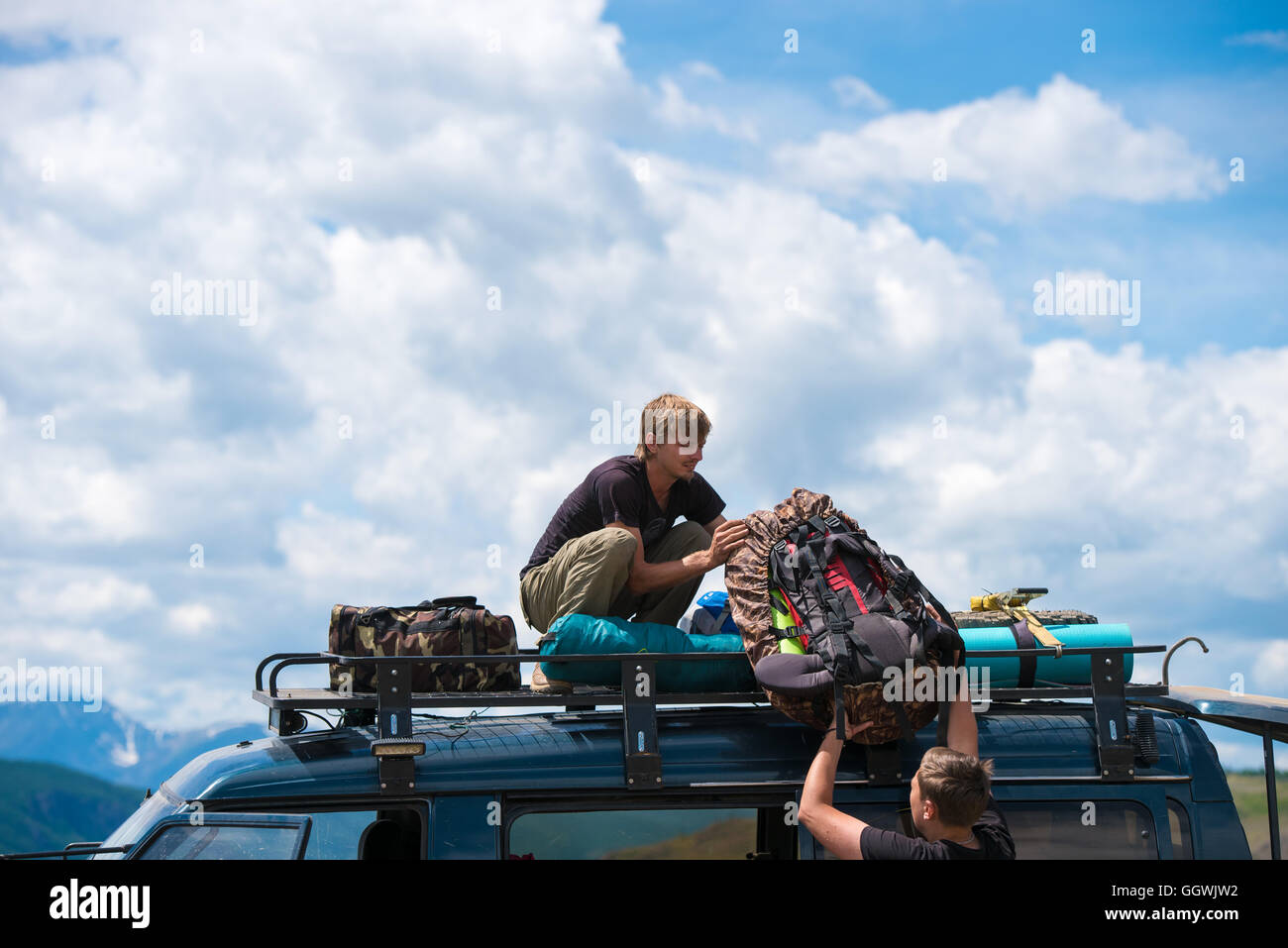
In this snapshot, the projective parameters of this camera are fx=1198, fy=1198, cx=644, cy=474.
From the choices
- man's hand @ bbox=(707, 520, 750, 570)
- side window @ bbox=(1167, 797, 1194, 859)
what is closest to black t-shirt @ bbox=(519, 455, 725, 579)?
man's hand @ bbox=(707, 520, 750, 570)

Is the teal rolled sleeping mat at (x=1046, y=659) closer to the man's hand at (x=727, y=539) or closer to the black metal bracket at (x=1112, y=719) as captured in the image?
the black metal bracket at (x=1112, y=719)

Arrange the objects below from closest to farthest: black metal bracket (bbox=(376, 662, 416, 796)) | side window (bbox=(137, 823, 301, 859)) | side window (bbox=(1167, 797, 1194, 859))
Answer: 1. side window (bbox=(137, 823, 301, 859))
2. black metal bracket (bbox=(376, 662, 416, 796))
3. side window (bbox=(1167, 797, 1194, 859))

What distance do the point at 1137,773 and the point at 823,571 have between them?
1.47 meters

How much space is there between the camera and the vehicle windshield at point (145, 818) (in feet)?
14.8

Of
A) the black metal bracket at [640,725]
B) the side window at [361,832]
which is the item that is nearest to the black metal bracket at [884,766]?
the black metal bracket at [640,725]

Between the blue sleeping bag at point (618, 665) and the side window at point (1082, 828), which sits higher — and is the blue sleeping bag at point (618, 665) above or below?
above

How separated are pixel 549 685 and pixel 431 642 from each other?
0.52 m

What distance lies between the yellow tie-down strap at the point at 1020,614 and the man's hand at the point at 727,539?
47.5 inches

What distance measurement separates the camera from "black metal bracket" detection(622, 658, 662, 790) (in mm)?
4512

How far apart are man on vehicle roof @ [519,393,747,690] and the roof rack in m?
0.51

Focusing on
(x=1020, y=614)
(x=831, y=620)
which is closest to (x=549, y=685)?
(x=831, y=620)

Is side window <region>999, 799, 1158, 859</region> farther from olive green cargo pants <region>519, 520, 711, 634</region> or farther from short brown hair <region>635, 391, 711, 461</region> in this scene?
short brown hair <region>635, 391, 711, 461</region>
